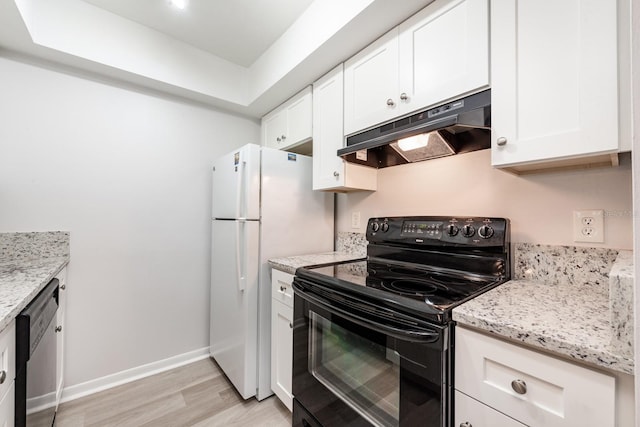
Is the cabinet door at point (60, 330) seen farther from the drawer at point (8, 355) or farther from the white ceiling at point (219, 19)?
the white ceiling at point (219, 19)

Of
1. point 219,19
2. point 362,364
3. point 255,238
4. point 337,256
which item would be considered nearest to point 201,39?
point 219,19

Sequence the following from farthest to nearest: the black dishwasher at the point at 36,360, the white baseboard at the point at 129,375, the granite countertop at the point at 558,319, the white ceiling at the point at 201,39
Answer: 1. the white baseboard at the point at 129,375
2. the white ceiling at the point at 201,39
3. the black dishwasher at the point at 36,360
4. the granite countertop at the point at 558,319

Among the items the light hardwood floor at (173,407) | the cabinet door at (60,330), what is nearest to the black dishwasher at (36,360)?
the cabinet door at (60,330)

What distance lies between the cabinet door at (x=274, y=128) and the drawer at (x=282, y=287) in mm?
1112

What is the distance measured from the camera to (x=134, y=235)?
202 cm

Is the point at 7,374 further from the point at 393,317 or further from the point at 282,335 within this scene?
the point at 393,317

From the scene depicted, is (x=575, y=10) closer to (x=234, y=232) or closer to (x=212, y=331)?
(x=234, y=232)

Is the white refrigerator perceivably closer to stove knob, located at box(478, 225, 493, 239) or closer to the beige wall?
the beige wall

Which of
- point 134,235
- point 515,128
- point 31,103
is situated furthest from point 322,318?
point 31,103

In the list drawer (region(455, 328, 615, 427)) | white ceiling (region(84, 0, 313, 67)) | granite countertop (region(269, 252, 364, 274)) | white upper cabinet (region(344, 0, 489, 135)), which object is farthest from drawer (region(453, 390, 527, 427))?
white ceiling (region(84, 0, 313, 67))

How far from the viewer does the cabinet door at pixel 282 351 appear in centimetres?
156

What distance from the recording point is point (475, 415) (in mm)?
775

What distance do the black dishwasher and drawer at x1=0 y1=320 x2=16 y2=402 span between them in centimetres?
1

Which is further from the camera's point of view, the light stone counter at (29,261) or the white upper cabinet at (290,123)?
the white upper cabinet at (290,123)
